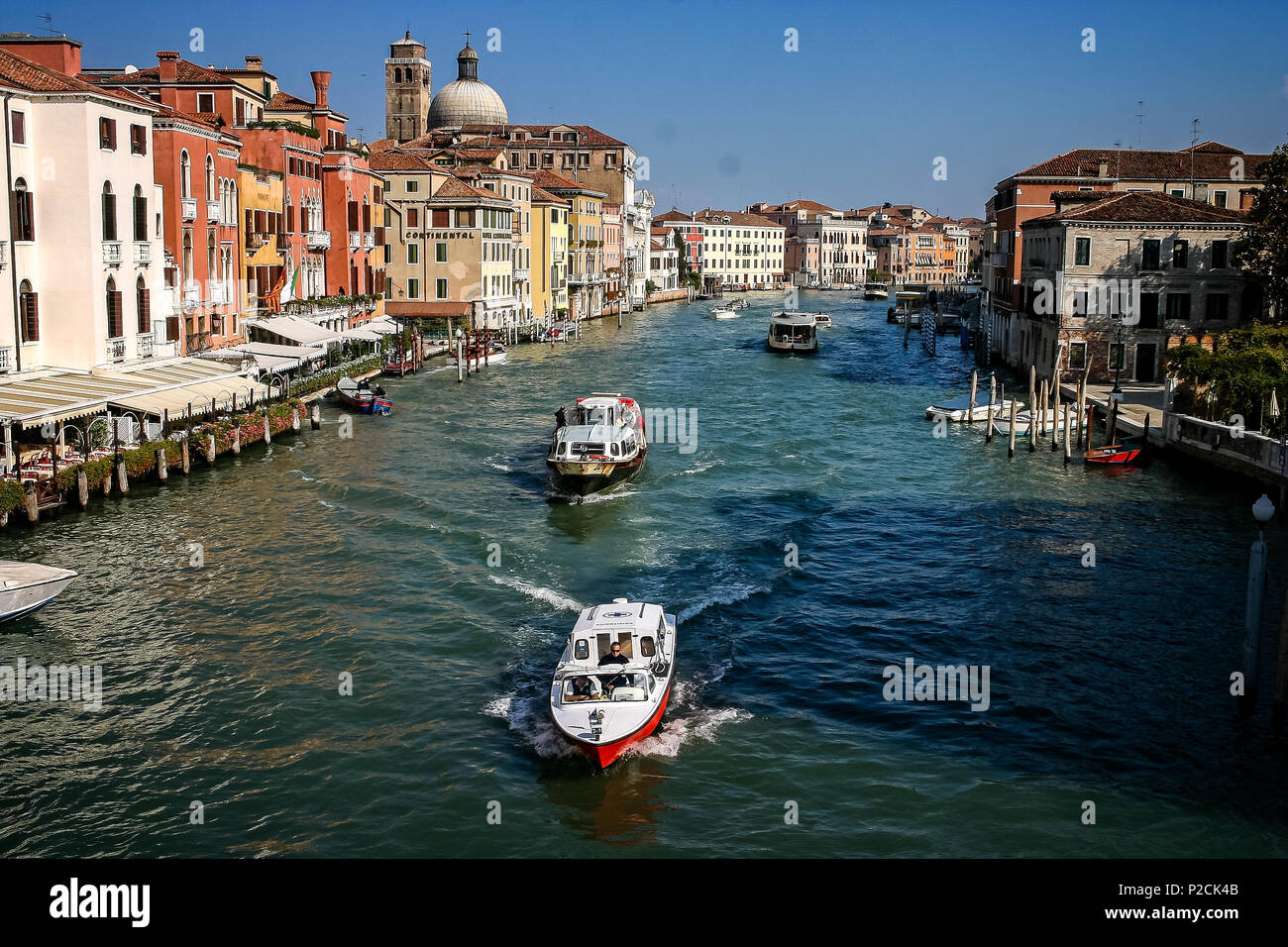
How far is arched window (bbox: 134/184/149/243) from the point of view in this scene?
1321 inches

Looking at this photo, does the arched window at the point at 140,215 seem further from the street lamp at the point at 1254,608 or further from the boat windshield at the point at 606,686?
the street lamp at the point at 1254,608

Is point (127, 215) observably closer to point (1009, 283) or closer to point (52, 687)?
point (52, 687)

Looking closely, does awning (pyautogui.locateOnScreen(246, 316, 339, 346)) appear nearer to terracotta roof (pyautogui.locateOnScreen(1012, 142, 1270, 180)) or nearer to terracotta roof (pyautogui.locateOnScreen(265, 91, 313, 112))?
terracotta roof (pyautogui.locateOnScreen(265, 91, 313, 112))

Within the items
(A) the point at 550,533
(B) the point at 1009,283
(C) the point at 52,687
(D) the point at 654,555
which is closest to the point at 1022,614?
(D) the point at 654,555

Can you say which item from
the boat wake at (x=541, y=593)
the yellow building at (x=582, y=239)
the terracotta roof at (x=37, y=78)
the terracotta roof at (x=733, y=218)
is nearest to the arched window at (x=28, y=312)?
the terracotta roof at (x=37, y=78)

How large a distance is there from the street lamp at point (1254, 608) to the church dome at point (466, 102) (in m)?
94.6

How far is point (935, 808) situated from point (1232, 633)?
27.4ft

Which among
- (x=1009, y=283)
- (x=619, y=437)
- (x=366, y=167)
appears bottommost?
(x=619, y=437)

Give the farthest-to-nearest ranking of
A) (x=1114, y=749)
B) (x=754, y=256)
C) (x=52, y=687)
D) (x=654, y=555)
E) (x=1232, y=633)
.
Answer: (x=754, y=256) → (x=654, y=555) → (x=1232, y=633) → (x=52, y=687) → (x=1114, y=749)

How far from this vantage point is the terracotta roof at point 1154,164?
184 feet

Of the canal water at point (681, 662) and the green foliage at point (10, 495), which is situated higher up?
the green foliage at point (10, 495)

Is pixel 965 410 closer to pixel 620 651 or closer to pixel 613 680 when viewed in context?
pixel 620 651
